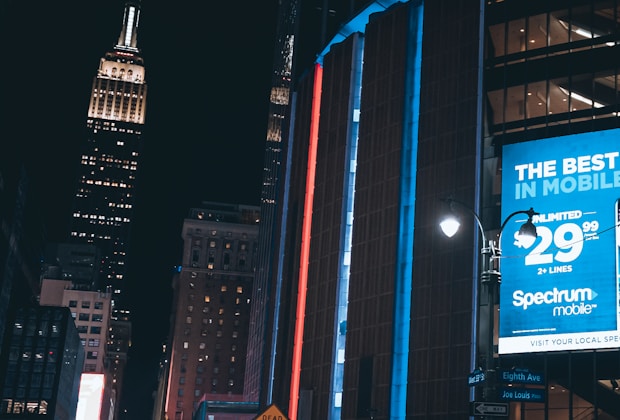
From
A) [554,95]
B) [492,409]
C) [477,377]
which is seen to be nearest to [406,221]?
[554,95]

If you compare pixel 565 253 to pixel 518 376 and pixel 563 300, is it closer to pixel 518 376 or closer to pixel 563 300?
pixel 563 300

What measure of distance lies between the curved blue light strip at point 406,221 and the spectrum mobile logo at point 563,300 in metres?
11.4

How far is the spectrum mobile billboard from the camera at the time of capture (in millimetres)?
48906

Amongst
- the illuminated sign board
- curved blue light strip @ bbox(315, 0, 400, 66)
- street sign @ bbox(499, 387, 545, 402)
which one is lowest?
street sign @ bbox(499, 387, 545, 402)

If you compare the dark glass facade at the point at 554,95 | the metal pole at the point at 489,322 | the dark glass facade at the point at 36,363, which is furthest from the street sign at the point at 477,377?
the dark glass facade at the point at 36,363

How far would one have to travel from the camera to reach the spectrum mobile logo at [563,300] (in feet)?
161

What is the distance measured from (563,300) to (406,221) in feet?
55.9

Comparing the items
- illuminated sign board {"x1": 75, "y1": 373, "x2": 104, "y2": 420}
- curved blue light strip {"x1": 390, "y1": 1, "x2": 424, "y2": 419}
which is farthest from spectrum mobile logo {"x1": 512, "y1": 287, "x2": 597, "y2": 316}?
illuminated sign board {"x1": 75, "y1": 373, "x2": 104, "y2": 420}

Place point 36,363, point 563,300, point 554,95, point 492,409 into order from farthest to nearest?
point 36,363
point 554,95
point 563,300
point 492,409

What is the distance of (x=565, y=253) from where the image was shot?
50281mm

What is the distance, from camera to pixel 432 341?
58.0 m

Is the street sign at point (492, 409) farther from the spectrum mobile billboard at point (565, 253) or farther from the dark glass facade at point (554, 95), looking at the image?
the dark glass facade at point (554, 95)

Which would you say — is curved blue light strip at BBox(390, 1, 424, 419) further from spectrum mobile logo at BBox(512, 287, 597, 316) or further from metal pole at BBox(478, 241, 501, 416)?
metal pole at BBox(478, 241, 501, 416)

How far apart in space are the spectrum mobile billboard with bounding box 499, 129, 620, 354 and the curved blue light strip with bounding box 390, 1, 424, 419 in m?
10.9
